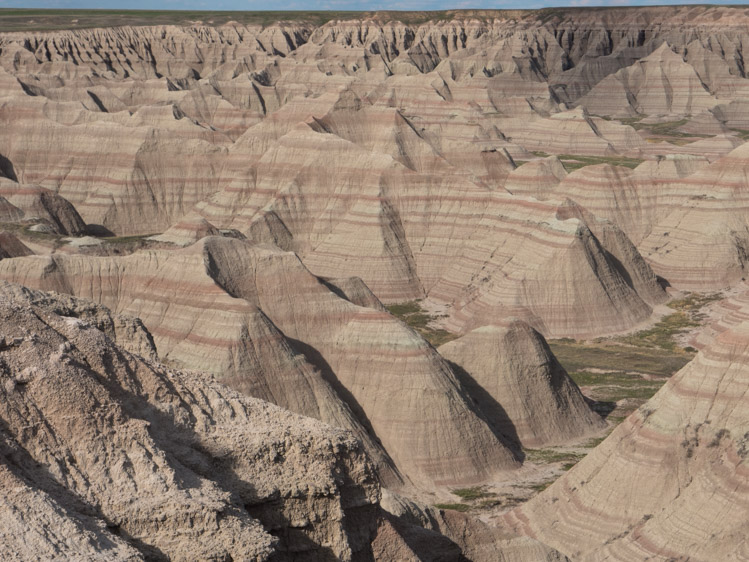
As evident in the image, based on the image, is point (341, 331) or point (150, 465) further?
point (341, 331)

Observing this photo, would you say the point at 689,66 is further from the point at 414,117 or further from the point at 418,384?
the point at 418,384

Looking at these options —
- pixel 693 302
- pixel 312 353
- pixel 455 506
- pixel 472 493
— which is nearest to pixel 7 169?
pixel 693 302

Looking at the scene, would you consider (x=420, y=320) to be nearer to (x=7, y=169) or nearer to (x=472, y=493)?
(x=472, y=493)

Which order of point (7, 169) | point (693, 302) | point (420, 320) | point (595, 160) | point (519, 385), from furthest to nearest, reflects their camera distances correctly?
point (595, 160) < point (7, 169) < point (693, 302) < point (420, 320) < point (519, 385)

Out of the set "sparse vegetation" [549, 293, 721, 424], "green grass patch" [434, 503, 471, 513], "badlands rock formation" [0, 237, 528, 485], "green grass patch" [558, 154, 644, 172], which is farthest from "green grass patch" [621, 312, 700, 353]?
"green grass patch" [558, 154, 644, 172]

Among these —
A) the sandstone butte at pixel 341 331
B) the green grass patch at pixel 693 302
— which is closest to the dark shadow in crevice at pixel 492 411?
the sandstone butte at pixel 341 331
